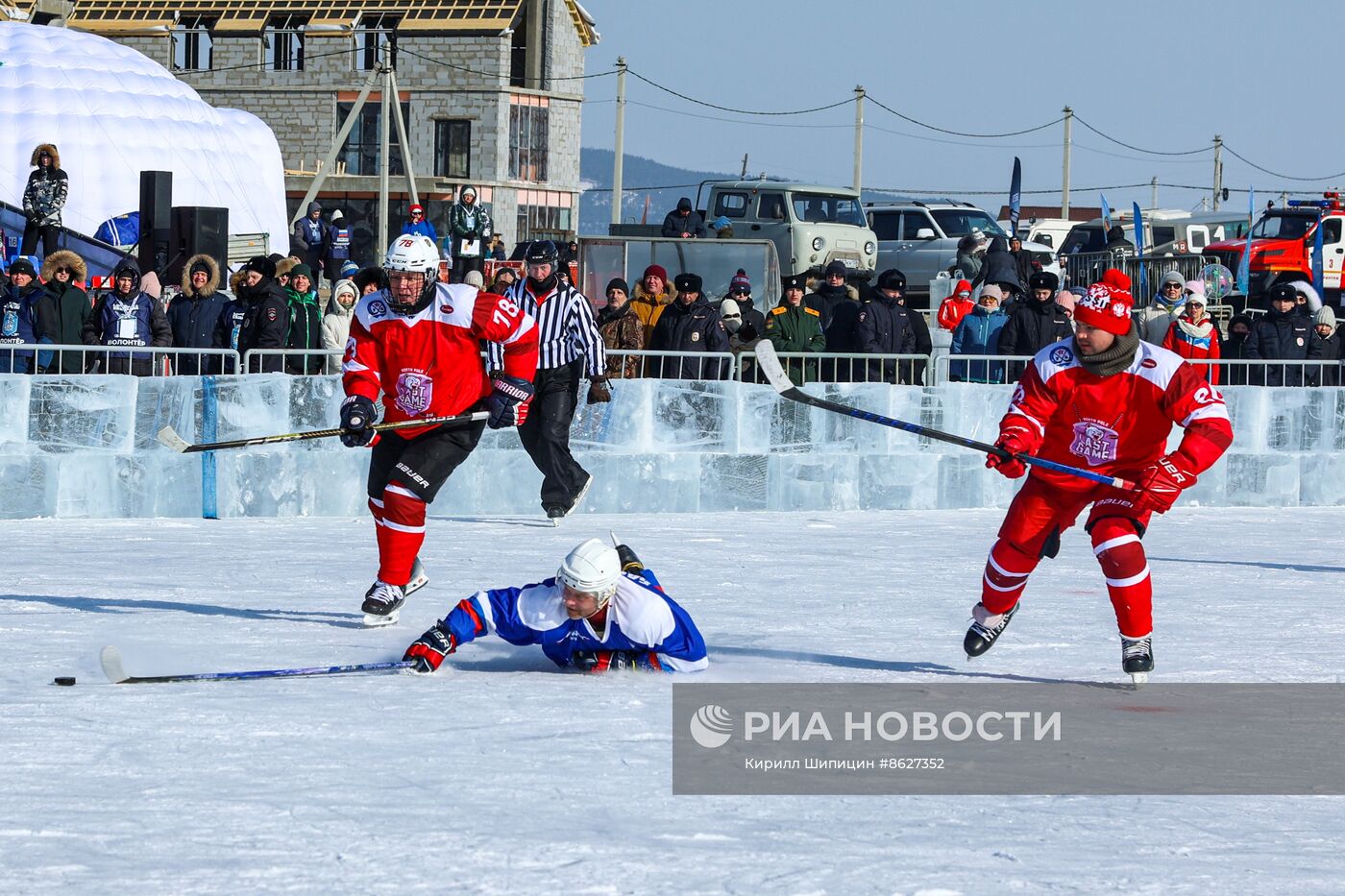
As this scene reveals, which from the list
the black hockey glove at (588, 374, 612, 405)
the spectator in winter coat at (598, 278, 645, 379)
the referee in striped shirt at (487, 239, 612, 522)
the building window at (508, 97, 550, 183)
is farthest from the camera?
the building window at (508, 97, 550, 183)

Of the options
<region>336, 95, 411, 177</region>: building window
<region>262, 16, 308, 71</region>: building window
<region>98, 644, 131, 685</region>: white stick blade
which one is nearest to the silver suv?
<region>98, 644, 131, 685</region>: white stick blade

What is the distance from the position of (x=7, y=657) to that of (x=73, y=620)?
39.9 inches

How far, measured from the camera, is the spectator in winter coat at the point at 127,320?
14.5 meters

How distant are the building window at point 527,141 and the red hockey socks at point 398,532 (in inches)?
1918

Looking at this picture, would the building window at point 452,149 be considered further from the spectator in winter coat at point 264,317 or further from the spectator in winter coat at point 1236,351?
the spectator in winter coat at point 264,317

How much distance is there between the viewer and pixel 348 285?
14.5m

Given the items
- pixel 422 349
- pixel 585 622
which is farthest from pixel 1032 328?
pixel 585 622

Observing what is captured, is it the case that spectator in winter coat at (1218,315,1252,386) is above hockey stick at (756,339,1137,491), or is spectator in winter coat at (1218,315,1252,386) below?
above

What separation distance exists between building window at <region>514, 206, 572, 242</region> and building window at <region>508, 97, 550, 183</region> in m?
0.92

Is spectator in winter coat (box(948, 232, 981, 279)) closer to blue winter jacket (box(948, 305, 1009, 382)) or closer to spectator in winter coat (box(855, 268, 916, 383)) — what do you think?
blue winter jacket (box(948, 305, 1009, 382))

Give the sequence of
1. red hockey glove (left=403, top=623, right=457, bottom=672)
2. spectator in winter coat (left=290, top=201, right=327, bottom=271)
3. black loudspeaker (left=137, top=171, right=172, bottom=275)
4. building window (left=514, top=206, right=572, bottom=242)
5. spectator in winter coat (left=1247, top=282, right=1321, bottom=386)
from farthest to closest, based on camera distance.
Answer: building window (left=514, top=206, right=572, bottom=242), spectator in winter coat (left=290, top=201, right=327, bottom=271), black loudspeaker (left=137, top=171, right=172, bottom=275), spectator in winter coat (left=1247, top=282, right=1321, bottom=386), red hockey glove (left=403, top=623, right=457, bottom=672)

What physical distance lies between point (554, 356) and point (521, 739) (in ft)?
21.8

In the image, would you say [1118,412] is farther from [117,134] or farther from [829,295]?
[117,134]

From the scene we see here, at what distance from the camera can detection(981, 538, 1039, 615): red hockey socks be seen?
7914 millimetres
